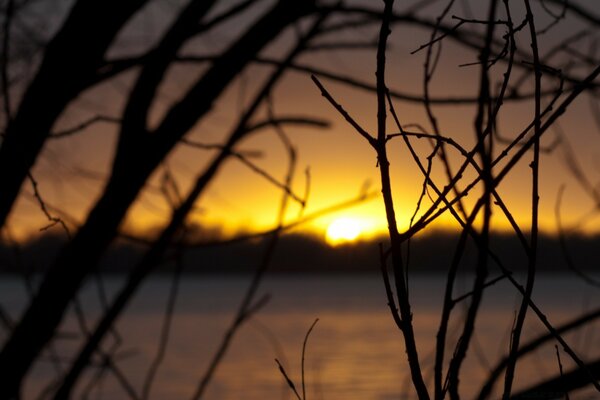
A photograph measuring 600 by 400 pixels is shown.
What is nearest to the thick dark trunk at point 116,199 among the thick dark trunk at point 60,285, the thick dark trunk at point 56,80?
the thick dark trunk at point 60,285

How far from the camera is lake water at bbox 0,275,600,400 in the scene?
30609 mm

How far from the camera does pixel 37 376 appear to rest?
117 ft

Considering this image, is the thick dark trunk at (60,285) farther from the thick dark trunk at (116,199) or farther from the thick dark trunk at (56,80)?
the thick dark trunk at (56,80)

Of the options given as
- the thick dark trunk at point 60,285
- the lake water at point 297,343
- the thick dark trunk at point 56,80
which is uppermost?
the lake water at point 297,343

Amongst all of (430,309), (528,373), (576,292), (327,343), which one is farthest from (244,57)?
(576,292)

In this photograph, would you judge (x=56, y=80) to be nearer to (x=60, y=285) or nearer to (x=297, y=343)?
(x=60, y=285)

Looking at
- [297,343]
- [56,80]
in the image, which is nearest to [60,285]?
[56,80]

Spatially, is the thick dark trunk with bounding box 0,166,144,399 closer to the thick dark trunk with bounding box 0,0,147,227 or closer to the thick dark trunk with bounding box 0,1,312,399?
the thick dark trunk with bounding box 0,1,312,399

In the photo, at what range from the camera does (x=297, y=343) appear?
4694 centimetres

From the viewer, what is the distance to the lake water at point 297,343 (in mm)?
30609

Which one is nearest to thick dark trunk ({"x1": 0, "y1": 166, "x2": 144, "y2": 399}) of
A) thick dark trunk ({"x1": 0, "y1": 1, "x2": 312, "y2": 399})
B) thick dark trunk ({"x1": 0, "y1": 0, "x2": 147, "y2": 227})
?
thick dark trunk ({"x1": 0, "y1": 1, "x2": 312, "y2": 399})

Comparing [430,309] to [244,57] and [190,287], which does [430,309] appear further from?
[244,57]

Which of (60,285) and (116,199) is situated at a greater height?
(116,199)

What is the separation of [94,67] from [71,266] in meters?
0.43
